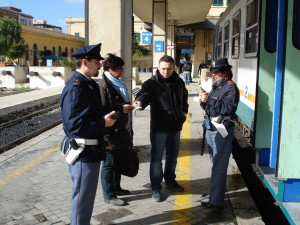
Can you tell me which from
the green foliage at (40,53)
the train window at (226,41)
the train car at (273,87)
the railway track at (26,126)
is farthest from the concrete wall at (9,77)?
the green foliage at (40,53)

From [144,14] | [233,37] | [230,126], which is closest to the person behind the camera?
[230,126]

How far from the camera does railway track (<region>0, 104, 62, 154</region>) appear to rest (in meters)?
9.34

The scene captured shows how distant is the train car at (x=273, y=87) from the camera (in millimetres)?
3246

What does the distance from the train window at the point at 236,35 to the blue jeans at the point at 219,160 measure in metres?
4.70

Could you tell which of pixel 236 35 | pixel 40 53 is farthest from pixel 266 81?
pixel 40 53

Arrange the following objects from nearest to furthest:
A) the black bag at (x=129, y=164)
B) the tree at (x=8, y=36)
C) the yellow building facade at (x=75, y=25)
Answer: the black bag at (x=129, y=164), the tree at (x=8, y=36), the yellow building facade at (x=75, y=25)

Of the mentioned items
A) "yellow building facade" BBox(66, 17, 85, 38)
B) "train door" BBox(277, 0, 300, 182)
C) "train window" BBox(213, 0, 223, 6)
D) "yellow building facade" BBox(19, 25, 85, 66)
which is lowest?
"train door" BBox(277, 0, 300, 182)

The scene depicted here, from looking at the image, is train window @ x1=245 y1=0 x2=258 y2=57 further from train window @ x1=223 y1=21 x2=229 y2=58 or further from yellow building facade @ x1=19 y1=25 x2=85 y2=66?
yellow building facade @ x1=19 y1=25 x2=85 y2=66

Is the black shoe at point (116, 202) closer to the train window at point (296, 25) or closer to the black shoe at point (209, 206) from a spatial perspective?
the black shoe at point (209, 206)

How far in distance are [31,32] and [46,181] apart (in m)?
56.7

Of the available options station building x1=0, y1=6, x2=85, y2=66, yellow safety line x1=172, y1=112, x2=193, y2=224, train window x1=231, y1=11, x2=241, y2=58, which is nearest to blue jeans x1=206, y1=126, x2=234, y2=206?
yellow safety line x1=172, y1=112, x2=193, y2=224

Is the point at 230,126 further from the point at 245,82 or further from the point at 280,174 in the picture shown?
the point at 245,82

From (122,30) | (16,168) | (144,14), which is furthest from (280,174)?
(144,14)

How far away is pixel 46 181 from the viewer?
18.3ft
